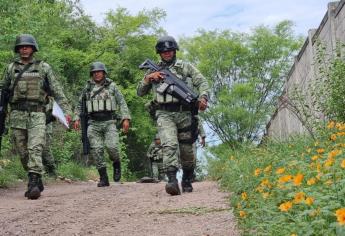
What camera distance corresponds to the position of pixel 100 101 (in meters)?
9.47

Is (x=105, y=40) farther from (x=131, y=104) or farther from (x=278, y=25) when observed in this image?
(x=278, y=25)

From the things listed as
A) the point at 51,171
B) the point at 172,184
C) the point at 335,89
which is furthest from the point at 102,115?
the point at 335,89

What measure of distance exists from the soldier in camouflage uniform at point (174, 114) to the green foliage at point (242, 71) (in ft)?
84.4

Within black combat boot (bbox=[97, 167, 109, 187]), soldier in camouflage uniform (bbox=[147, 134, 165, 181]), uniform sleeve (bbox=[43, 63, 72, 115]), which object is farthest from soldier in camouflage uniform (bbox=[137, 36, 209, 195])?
soldier in camouflage uniform (bbox=[147, 134, 165, 181])

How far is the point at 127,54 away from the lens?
34531mm

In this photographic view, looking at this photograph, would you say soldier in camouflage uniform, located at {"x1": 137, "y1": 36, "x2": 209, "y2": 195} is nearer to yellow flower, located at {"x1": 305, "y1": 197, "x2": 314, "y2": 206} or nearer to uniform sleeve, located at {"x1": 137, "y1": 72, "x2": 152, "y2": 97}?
uniform sleeve, located at {"x1": 137, "y1": 72, "x2": 152, "y2": 97}

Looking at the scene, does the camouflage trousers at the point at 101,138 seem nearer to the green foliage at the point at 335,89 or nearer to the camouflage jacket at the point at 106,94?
the camouflage jacket at the point at 106,94

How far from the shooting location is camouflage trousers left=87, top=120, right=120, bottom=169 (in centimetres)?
942

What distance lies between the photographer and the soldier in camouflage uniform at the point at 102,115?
9453 mm

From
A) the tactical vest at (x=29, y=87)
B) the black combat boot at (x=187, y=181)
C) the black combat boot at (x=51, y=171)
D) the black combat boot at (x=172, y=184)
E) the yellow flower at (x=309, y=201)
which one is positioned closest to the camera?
the yellow flower at (x=309, y=201)

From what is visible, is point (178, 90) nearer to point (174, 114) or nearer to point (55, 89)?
point (174, 114)

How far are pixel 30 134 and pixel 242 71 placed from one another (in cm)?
2921

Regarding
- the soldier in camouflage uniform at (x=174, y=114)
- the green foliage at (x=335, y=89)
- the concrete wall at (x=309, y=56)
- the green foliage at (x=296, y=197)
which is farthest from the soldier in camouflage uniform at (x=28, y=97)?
the green foliage at (x=335, y=89)

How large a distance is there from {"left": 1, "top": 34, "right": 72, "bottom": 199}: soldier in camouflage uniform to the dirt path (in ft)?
2.24
